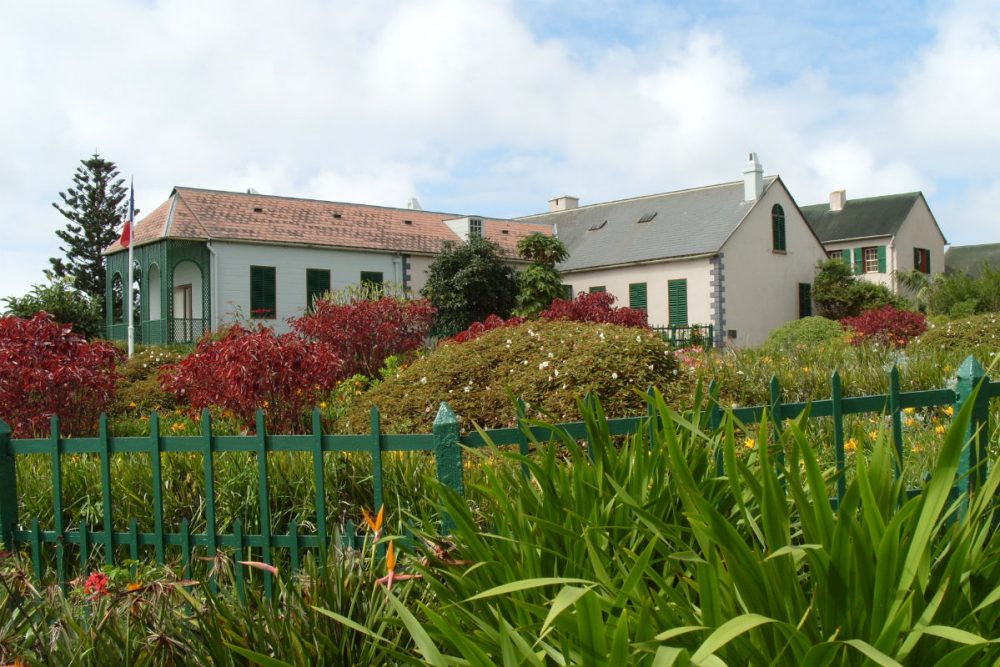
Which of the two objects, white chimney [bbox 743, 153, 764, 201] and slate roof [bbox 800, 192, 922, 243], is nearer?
white chimney [bbox 743, 153, 764, 201]

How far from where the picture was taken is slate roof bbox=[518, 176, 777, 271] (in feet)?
96.4

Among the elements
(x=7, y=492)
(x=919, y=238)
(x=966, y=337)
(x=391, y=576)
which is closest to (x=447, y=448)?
(x=391, y=576)

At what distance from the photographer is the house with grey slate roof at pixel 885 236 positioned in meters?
36.8

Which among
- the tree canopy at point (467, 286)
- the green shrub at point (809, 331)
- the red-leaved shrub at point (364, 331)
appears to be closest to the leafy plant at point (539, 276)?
the tree canopy at point (467, 286)

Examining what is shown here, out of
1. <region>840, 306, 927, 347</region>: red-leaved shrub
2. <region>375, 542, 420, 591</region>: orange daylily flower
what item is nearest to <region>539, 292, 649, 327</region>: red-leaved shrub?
<region>840, 306, 927, 347</region>: red-leaved shrub

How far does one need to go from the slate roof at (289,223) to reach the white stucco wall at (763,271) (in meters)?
8.04

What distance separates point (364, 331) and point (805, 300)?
2206cm

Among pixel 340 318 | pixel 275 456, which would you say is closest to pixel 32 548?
pixel 275 456

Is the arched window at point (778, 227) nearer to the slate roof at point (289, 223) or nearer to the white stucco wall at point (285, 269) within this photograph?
the slate roof at point (289, 223)

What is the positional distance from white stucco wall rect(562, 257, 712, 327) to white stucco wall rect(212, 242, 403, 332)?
24.2 ft

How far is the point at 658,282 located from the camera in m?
29.9

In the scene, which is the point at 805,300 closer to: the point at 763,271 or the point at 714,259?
the point at 763,271

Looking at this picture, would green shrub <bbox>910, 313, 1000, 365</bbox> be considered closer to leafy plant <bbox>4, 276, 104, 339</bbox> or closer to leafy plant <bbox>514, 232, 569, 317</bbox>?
leafy plant <bbox>514, 232, 569, 317</bbox>

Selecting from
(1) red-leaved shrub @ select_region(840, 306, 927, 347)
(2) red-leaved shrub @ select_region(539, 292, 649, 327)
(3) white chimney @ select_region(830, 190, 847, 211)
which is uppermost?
(3) white chimney @ select_region(830, 190, 847, 211)
